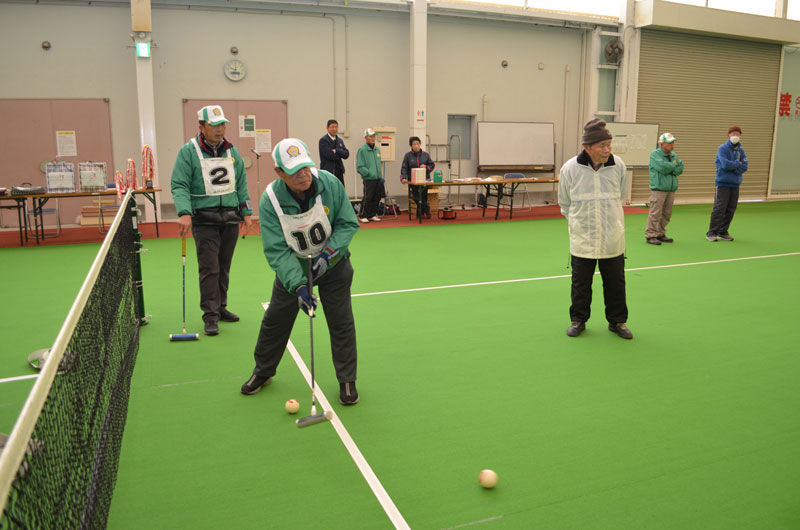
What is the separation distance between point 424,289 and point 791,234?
Answer: 8.65m

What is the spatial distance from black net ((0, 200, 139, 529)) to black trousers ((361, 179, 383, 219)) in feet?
31.4

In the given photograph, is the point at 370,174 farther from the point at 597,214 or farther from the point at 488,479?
the point at 488,479

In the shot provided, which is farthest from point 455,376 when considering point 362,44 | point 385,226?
point 362,44

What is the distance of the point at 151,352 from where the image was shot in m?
4.88

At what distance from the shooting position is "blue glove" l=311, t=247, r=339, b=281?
3535 mm

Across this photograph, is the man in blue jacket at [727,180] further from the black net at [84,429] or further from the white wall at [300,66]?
the black net at [84,429]

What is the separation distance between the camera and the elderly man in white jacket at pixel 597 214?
16.2 feet

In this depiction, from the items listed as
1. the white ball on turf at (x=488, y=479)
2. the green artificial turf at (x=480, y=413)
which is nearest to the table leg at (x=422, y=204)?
the green artificial turf at (x=480, y=413)

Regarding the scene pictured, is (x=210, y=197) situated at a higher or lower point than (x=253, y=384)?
higher

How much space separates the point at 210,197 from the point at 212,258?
1.77 ft

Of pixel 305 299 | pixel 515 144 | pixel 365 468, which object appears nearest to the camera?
pixel 365 468

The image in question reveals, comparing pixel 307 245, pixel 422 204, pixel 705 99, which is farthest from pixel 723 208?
pixel 705 99

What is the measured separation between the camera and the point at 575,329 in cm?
528

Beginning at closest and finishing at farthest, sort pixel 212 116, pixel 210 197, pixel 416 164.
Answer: pixel 212 116
pixel 210 197
pixel 416 164
